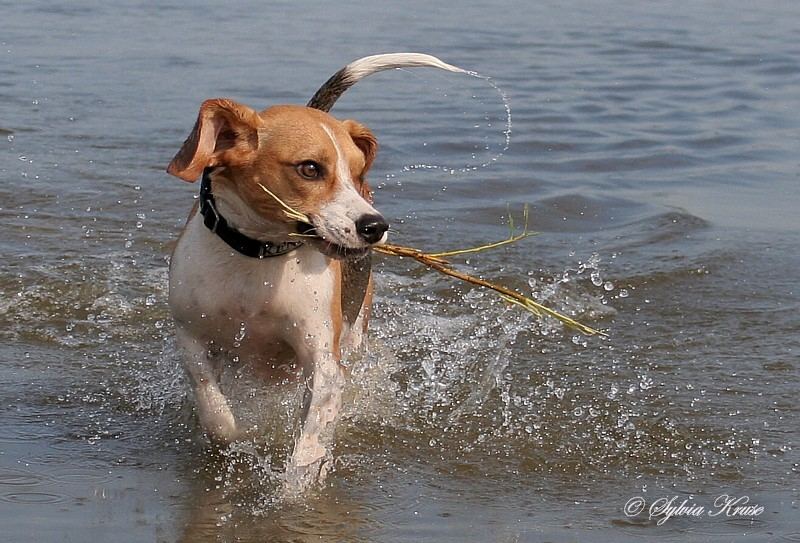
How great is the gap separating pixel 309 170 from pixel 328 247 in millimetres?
304

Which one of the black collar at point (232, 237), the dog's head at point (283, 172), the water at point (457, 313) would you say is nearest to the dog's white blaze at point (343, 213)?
the dog's head at point (283, 172)

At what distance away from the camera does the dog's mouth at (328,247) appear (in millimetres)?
4832

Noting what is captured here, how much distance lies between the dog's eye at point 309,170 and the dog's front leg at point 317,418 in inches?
30.1

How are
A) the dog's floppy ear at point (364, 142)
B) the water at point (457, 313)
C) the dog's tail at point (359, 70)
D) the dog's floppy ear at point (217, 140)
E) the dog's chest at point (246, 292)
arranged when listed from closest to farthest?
the dog's floppy ear at point (217, 140) < the water at point (457, 313) < the dog's chest at point (246, 292) < the dog's floppy ear at point (364, 142) < the dog's tail at point (359, 70)

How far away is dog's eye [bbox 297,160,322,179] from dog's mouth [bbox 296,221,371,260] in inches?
7.0

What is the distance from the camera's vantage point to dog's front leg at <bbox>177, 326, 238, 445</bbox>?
17.7 ft

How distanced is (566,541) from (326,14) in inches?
651

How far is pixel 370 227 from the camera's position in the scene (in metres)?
4.75

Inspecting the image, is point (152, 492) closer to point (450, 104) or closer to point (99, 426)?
point (99, 426)

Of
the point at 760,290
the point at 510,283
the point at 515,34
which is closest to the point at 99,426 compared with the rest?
the point at 510,283

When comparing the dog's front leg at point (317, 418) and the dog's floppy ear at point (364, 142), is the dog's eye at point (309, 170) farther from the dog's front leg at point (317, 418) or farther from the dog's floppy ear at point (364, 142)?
the dog's front leg at point (317, 418)

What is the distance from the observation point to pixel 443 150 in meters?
12.0

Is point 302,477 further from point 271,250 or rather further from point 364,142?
point 364,142

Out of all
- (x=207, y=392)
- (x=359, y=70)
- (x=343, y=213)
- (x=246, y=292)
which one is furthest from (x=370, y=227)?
(x=359, y=70)
